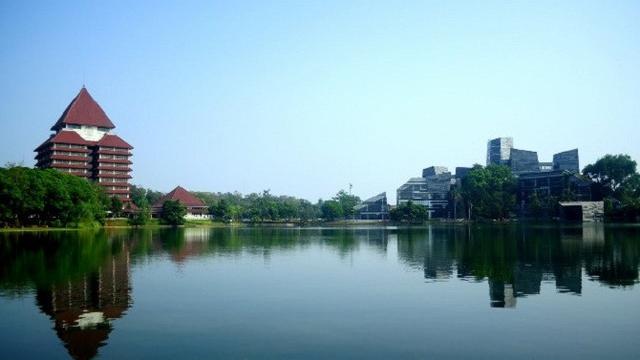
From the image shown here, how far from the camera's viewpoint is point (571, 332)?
1666 centimetres

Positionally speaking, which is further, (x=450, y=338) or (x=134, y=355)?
(x=450, y=338)

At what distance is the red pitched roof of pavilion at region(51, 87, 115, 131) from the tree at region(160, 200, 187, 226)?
38004mm

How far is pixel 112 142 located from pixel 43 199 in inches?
2073

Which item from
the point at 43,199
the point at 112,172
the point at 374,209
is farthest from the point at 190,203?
the point at 374,209

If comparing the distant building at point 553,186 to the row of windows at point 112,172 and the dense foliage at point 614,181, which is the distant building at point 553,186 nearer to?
the dense foliage at point 614,181

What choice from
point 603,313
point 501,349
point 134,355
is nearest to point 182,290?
point 134,355

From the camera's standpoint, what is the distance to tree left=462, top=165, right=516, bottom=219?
15400 cm

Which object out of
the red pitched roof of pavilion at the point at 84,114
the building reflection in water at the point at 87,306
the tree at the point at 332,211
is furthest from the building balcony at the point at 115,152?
the building reflection in water at the point at 87,306

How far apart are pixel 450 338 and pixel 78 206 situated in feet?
276

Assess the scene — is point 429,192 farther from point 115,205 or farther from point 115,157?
point 115,205

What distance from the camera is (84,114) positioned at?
141375 mm

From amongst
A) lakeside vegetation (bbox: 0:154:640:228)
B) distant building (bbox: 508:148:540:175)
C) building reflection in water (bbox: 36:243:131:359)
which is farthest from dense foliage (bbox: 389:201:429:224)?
building reflection in water (bbox: 36:243:131:359)

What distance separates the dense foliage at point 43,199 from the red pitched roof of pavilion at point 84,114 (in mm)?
51465

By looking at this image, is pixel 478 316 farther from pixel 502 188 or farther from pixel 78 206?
pixel 502 188
